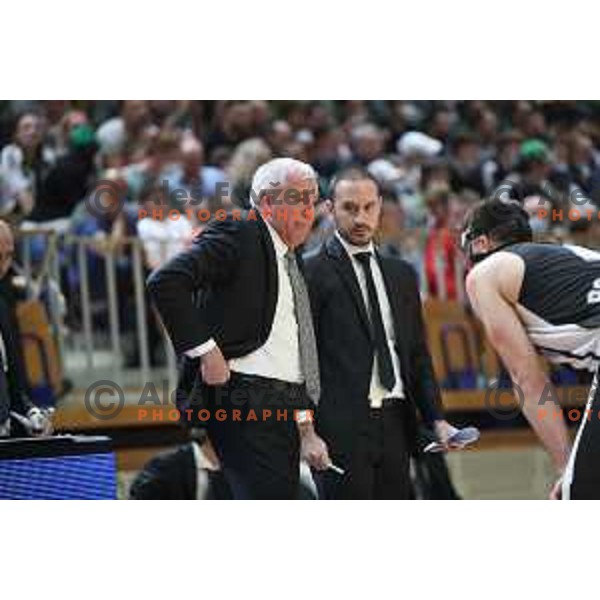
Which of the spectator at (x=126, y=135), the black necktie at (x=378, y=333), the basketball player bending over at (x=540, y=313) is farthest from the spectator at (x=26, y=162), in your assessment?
the basketball player bending over at (x=540, y=313)

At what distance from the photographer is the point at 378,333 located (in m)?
5.79

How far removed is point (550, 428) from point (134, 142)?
20.8 feet

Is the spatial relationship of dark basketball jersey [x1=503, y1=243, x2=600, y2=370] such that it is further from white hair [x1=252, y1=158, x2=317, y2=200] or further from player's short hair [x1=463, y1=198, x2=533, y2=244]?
white hair [x1=252, y1=158, x2=317, y2=200]

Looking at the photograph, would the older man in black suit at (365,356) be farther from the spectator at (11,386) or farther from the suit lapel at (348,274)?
the spectator at (11,386)

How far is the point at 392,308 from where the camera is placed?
231 inches

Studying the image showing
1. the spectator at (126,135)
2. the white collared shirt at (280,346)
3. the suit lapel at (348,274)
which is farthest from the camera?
the spectator at (126,135)

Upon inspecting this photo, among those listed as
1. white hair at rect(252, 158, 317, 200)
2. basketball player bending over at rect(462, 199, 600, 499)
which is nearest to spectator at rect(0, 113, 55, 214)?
white hair at rect(252, 158, 317, 200)

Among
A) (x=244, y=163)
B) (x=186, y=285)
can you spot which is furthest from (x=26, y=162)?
(x=186, y=285)

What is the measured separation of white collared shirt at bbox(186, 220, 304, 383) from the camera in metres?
5.32

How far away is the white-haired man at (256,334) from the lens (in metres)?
5.13

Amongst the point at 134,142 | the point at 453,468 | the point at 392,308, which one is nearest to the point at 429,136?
the point at 134,142

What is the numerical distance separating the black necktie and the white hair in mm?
536

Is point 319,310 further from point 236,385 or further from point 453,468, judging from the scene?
point 453,468

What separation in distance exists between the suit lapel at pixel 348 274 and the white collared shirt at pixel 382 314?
2 cm
